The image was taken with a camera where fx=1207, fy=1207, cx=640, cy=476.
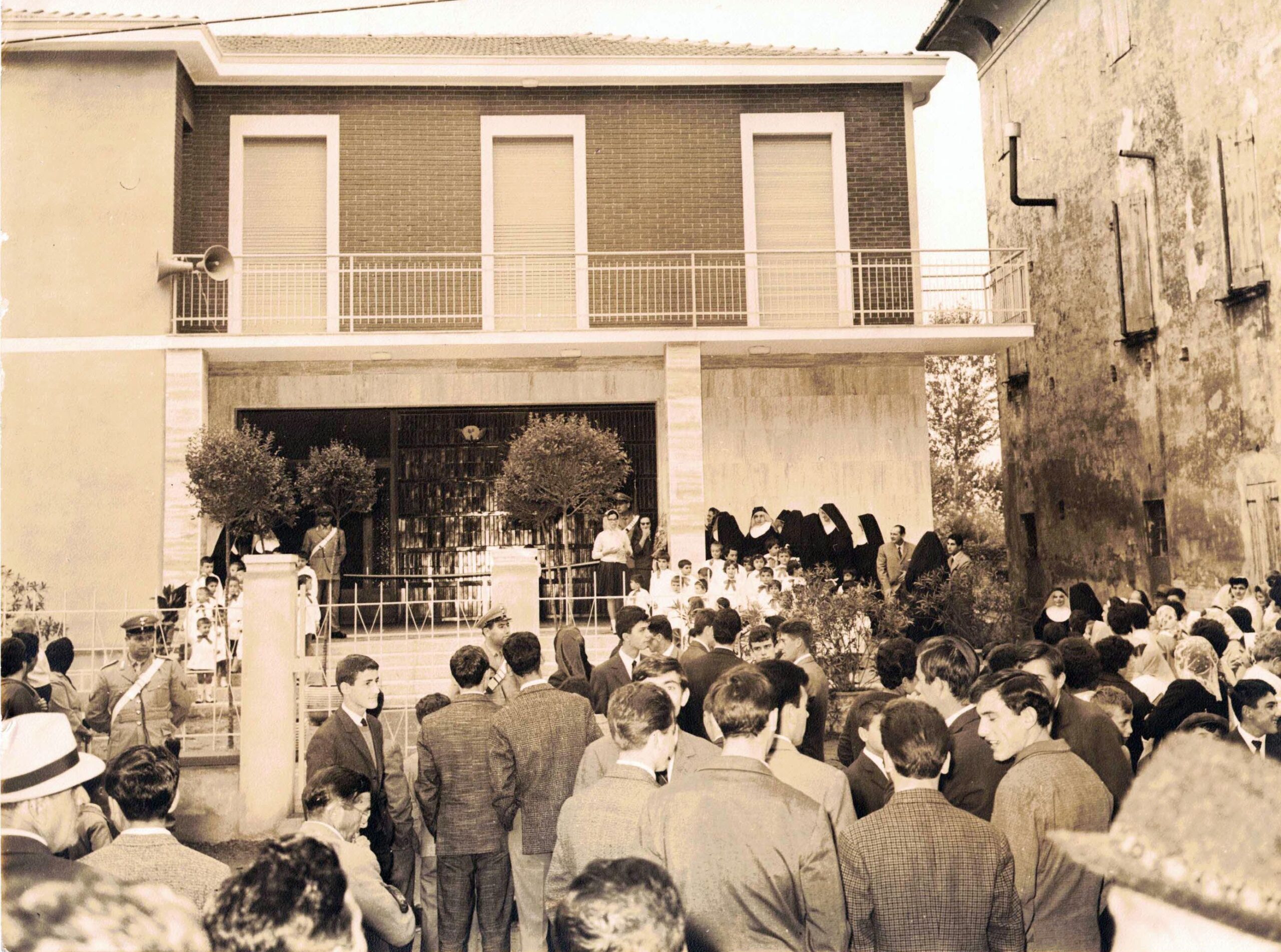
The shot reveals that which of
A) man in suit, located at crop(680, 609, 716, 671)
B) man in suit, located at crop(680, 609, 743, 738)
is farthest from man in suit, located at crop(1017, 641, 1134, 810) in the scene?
man in suit, located at crop(680, 609, 716, 671)

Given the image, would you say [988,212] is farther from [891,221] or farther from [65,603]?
[65,603]

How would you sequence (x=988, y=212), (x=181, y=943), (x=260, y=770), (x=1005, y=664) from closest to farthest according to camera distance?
(x=181, y=943), (x=1005, y=664), (x=260, y=770), (x=988, y=212)

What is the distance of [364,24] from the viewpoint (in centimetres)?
1830

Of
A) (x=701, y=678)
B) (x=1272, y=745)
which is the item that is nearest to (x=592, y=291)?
(x=701, y=678)

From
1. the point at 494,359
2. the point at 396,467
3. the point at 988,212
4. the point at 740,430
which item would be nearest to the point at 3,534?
the point at 396,467

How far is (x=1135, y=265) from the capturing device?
53.5ft

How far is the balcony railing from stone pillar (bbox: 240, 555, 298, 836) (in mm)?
9256

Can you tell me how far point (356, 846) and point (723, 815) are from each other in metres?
1.24

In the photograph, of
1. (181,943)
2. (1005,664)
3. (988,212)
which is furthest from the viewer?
(988,212)

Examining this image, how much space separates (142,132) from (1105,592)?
1470cm

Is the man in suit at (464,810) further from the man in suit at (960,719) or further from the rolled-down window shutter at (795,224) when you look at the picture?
the rolled-down window shutter at (795,224)

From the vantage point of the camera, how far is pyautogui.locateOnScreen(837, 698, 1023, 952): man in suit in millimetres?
3217

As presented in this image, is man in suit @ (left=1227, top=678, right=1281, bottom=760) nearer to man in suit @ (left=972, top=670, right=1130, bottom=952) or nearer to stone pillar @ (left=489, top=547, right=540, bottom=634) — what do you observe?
man in suit @ (left=972, top=670, right=1130, bottom=952)

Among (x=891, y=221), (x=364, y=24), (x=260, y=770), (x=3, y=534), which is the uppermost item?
(x=364, y=24)
